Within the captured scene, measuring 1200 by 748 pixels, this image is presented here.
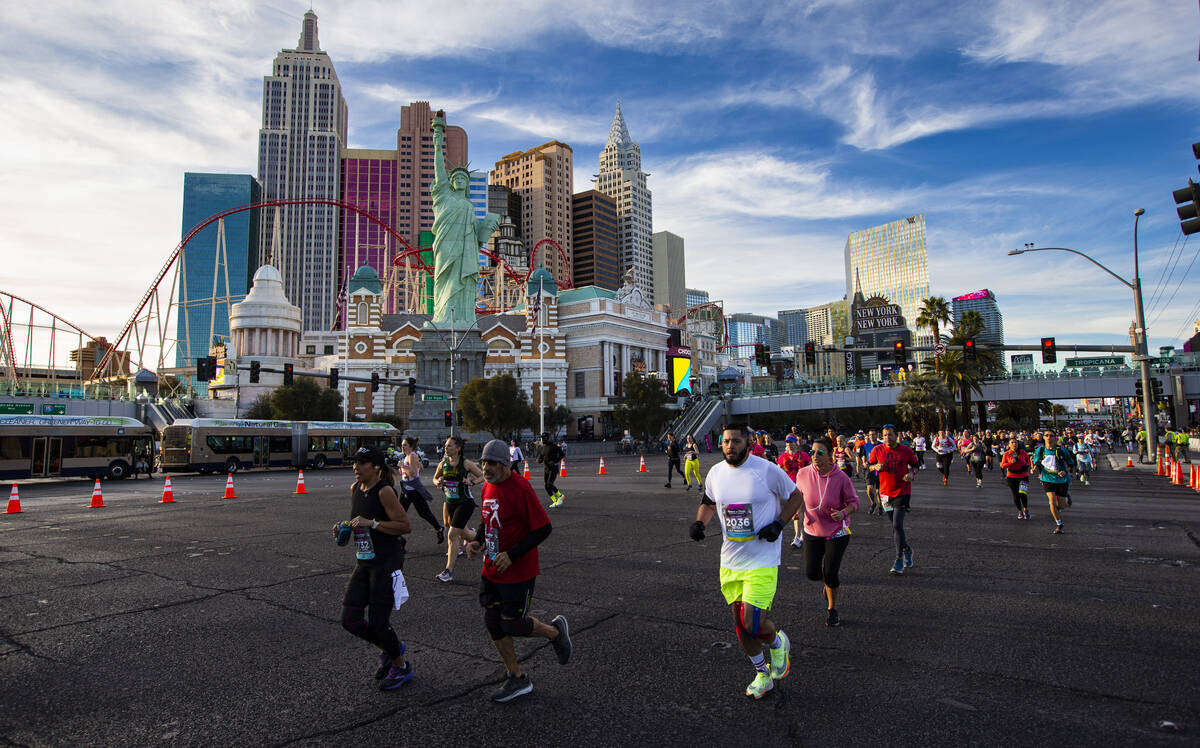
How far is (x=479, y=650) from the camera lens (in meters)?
5.67

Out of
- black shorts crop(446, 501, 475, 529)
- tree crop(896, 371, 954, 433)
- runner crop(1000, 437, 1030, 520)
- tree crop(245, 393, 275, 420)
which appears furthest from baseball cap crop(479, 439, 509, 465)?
tree crop(245, 393, 275, 420)

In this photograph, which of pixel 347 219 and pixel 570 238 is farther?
pixel 570 238

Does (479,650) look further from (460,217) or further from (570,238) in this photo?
(570,238)

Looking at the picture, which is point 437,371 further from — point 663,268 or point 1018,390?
point 663,268

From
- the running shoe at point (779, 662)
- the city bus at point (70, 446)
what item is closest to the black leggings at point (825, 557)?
the running shoe at point (779, 662)

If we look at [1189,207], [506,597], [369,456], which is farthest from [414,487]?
[1189,207]

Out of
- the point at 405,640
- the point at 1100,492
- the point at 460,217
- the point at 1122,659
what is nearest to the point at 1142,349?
the point at 1100,492

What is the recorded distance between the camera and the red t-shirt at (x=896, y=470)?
27.9ft

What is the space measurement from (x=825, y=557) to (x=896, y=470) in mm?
2760

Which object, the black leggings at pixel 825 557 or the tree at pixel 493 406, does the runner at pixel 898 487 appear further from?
the tree at pixel 493 406

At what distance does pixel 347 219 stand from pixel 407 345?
10230 centimetres

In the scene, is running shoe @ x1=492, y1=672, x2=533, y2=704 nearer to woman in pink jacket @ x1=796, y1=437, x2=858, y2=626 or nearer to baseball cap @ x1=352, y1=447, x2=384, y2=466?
baseball cap @ x1=352, y1=447, x2=384, y2=466

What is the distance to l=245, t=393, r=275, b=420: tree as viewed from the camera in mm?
67000

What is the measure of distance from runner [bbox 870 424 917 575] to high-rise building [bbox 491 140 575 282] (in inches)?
6272
